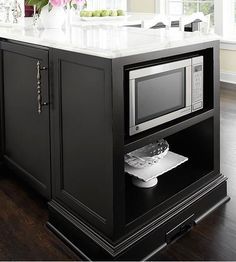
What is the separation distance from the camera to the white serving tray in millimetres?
2014

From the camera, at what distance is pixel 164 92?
184 centimetres

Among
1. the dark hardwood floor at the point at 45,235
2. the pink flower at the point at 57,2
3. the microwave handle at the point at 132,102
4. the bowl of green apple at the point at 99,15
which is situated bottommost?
the dark hardwood floor at the point at 45,235

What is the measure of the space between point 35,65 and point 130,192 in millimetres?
803

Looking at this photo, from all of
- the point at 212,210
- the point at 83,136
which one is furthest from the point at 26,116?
the point at 212,210

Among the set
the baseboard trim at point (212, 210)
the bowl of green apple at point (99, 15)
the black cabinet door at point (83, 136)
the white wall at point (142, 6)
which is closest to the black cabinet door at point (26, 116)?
the black cabinet door at point (83, 136)

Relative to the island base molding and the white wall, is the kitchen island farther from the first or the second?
the white wall

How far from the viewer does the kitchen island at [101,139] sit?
1.60 m

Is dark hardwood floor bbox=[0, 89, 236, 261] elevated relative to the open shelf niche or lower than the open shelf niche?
lower

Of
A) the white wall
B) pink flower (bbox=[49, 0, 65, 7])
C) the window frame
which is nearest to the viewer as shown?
pink flower (bbox=[49, 0, 65, 7])

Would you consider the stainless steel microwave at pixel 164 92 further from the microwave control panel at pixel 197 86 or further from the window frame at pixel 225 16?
the window frame at pixel 225 16

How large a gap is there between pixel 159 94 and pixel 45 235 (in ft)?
2.89

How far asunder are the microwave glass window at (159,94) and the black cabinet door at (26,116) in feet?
1.59

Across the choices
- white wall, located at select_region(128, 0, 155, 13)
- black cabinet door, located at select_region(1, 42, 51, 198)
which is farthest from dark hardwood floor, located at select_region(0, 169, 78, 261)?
white wall, located at select_region(128, 0, 155, 13)

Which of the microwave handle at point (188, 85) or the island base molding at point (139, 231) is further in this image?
the microwave handle at point (188, 85)
